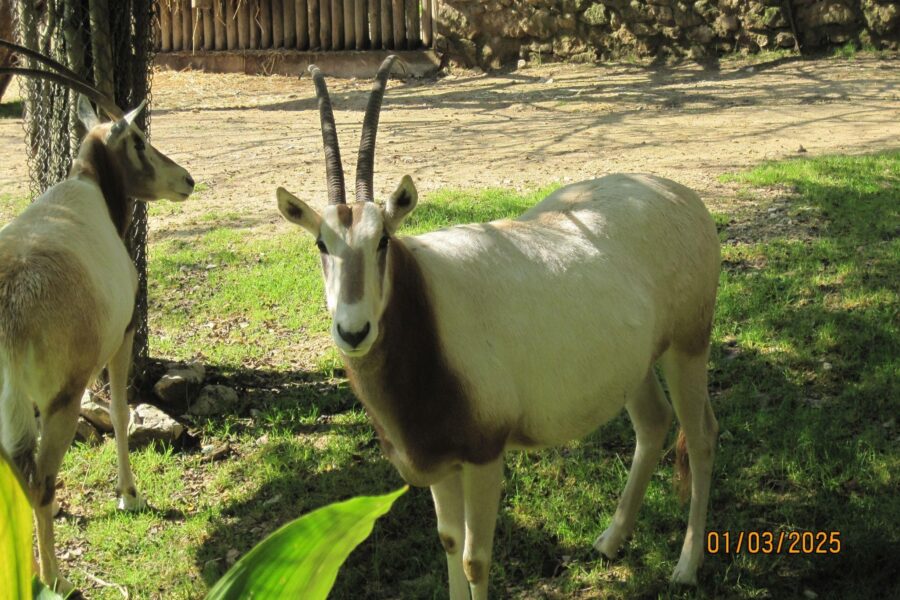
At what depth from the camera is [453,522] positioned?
371 centimetres

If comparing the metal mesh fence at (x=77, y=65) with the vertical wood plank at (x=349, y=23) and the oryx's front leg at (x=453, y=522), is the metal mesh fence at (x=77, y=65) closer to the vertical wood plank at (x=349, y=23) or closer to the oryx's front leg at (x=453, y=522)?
the oryx's front leg at (x=453, y=522)

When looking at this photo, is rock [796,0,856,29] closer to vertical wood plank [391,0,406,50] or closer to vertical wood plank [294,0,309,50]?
vertical wood plank [391,0,406,50]

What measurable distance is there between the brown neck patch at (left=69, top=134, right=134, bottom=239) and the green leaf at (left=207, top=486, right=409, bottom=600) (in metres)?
3.96

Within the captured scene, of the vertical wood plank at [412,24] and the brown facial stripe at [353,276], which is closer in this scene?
the brown facial stripe at [353,276]

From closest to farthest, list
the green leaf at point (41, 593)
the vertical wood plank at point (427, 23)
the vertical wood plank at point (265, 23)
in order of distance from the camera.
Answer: the green leaf at point (41, 593) < the vertical wood plank at point (427, 23) < the vertical wood plank at point (265, 23)

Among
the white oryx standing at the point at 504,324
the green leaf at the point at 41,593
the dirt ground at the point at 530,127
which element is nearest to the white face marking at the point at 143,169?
the white oryx standing at the point at 504,324

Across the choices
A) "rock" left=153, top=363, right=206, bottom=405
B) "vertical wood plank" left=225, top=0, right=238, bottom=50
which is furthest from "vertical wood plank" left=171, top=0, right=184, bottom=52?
"rock" left=153, top=363, right=206, bottom=405

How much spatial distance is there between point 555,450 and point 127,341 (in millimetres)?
2173

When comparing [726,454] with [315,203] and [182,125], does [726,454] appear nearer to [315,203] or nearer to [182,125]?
[315,203]

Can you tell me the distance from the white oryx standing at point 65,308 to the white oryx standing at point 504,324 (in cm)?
123

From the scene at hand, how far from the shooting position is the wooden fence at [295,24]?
16.0m

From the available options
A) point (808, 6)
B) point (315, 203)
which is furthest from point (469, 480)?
point (808, 6)
